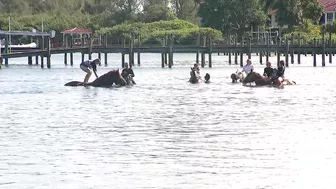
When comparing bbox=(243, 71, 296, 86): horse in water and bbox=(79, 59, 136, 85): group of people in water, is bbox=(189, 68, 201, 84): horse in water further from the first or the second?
bbox=(243, 71, 296, 86): horse in water

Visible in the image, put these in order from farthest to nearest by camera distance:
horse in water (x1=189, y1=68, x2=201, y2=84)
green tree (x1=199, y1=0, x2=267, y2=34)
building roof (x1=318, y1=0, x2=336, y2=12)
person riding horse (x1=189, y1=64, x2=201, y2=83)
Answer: building roof (x1=318, y1=0, x2=336, y2=12), green tree (x1=199, y1=0, x2=267, y2=34), horse in water (x1=189, y1=68, x2=201, y2=84), person riding horse (x1=189, y1=64, x2=201, y2=83)

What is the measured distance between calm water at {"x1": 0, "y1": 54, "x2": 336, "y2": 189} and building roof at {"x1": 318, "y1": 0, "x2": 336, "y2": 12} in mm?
83637

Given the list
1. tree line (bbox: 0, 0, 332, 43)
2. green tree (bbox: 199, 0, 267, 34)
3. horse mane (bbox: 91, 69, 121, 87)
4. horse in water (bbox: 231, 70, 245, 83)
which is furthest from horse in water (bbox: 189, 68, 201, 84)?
green tree (bbox: 199, 0, 267, 34)

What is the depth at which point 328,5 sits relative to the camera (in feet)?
488

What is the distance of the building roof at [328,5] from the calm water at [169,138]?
83637 millimetres

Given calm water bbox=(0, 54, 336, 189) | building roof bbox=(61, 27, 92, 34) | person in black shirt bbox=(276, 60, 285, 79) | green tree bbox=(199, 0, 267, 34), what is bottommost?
calm water bbox=(0, 54, 336, 189)

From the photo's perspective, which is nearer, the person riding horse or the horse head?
the horse head

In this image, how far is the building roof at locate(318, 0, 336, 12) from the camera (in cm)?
14568

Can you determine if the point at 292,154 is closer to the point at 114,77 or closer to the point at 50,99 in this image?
the point at 50,99

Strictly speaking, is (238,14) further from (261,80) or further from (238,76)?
(261,80)

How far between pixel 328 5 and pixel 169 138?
115 m

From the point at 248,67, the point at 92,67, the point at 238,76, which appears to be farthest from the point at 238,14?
the point at 92,67

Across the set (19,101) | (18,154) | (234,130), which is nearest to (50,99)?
(19,101)

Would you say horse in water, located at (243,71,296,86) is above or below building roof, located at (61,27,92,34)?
below
